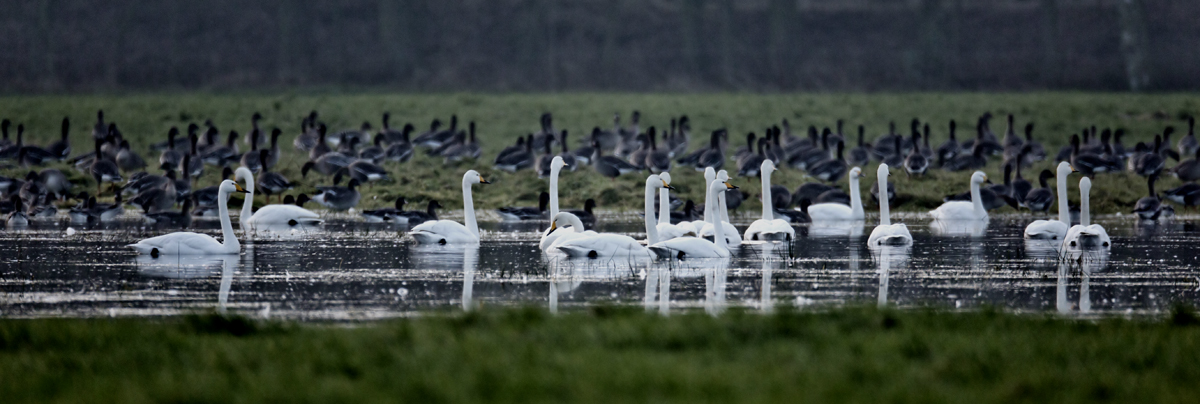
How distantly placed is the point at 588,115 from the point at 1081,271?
27.8 m

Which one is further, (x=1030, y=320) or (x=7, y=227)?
(x=7, y=227)

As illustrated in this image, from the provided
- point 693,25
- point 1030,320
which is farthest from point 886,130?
point 1030,320

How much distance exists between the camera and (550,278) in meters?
11.5

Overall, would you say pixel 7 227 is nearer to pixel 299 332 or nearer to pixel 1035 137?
pixel 299 332

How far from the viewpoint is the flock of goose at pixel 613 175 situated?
14.7m

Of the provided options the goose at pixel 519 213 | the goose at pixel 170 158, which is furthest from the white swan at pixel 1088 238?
the goose at pixel 170 158

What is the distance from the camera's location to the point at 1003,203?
75.6ft

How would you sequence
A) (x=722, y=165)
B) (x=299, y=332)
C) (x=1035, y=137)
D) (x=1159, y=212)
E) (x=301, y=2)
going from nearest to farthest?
(x=299, y=332) < (x=1159, y=212) < (x=722, y=165) < (x=1035, y=137) < (x=301, y=2)

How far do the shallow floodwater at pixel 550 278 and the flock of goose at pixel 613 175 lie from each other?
46 cm

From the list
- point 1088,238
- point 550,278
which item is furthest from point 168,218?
point 1088,238

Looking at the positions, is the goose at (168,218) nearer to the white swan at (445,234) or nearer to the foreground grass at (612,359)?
the white swan at (445,234)

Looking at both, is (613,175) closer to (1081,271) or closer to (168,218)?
(168,218)

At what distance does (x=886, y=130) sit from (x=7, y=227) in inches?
1011

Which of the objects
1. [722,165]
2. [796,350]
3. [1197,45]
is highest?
[1197,45]
